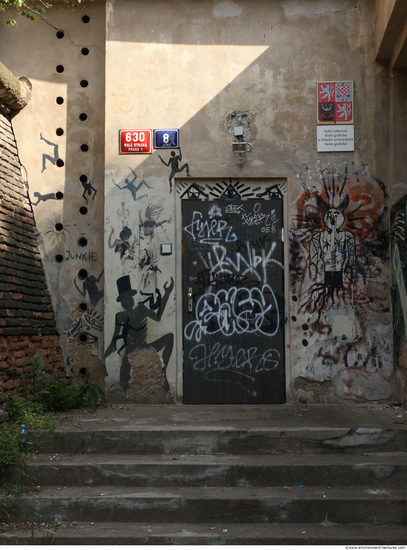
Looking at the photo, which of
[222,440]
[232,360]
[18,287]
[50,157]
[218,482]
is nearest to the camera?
[218,482]

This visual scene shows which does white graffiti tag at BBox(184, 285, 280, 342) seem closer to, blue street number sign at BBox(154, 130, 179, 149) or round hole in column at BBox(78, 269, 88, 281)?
round hole in column at BBox(78, 269, 88, 281)

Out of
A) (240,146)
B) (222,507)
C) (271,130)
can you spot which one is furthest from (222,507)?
(271,130)

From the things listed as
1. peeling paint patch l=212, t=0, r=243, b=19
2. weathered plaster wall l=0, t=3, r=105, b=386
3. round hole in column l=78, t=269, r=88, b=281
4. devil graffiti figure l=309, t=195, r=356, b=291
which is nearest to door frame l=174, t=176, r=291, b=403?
devil graffiti figure l=309, t=195, r=356, b=291

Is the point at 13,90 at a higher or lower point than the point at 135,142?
higher

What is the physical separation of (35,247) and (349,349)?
4.18m

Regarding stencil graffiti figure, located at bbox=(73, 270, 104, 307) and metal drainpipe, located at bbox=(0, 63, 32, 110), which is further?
stencil graffiti figure, located at bbox=(73, 270, 104, 307)

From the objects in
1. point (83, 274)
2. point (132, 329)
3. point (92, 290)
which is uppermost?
point (83, 274)

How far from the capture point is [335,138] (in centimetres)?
A: 617

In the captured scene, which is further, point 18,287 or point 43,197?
point 43,197

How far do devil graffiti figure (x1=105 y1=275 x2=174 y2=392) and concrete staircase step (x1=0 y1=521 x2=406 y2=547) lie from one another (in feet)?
7.66

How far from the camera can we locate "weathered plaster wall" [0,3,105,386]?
257 inches

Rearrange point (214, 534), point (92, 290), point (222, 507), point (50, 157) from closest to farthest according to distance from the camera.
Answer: point (214, 534)
point (222, 507)
point (92, 290)
point (50, 157)

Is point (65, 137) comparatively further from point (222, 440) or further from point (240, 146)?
point (222, 440)

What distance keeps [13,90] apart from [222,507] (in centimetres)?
529
